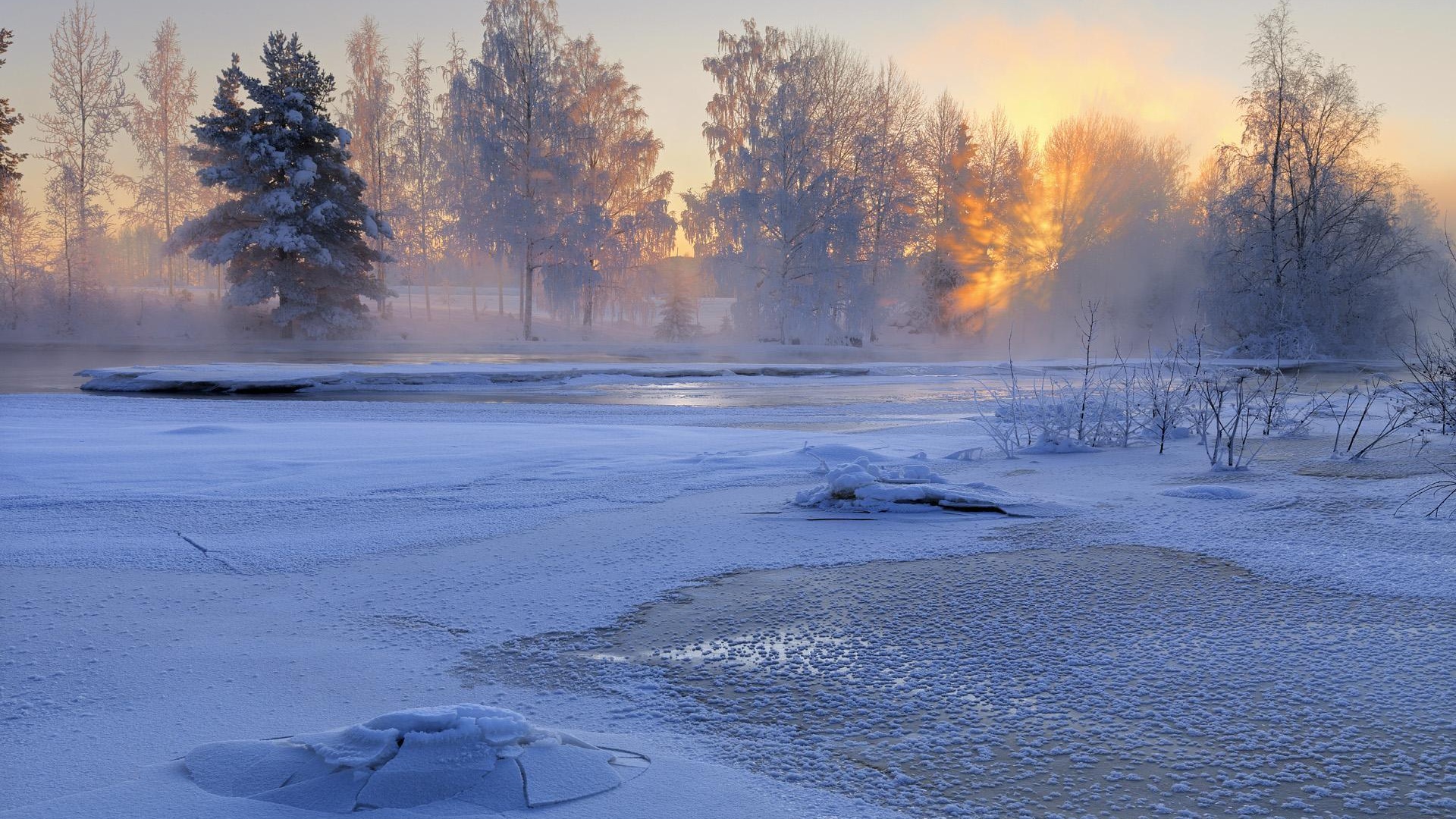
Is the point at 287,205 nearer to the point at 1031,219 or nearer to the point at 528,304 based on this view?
the point at 528,304

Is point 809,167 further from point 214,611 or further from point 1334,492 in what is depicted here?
point 214,611

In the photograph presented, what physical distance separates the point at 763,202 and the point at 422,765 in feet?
92.7

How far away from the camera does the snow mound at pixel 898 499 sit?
4844 millimetres

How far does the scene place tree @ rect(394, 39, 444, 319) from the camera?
4119 cm

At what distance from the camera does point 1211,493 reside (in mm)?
5289

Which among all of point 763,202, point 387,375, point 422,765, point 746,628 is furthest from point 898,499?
point 763,202

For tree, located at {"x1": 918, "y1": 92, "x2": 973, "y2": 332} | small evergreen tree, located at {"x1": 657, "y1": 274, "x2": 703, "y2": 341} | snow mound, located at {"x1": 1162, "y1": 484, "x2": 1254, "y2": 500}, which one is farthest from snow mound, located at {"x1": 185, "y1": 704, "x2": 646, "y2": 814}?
tree, located at {"x1": 918, "y1": 92, "x2": 973, "y2": 332}

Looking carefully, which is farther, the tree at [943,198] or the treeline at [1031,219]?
the tree at [943,198]

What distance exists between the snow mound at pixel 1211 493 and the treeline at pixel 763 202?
21.8 meters

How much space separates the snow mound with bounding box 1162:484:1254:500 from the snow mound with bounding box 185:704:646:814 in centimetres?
436

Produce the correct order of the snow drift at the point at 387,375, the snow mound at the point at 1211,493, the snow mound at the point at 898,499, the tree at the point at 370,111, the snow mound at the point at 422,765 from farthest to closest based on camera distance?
the tree at the point at 370,111 < the snow drift at the point at 387,375 < the snow mound at the point at 1211,493 < the snow mound at the point at 898,499 < the snow mound at the point at 422,765

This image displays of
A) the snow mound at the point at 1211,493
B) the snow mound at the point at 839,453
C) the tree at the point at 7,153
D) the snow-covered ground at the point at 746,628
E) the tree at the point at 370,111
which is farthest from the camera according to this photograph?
the tree at the point at 370,111

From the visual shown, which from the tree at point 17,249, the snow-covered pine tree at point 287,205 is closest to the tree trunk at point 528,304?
the snow-covered pine tree at point 287,205

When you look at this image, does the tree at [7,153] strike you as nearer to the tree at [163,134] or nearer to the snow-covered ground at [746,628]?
the tree at [163,134]
